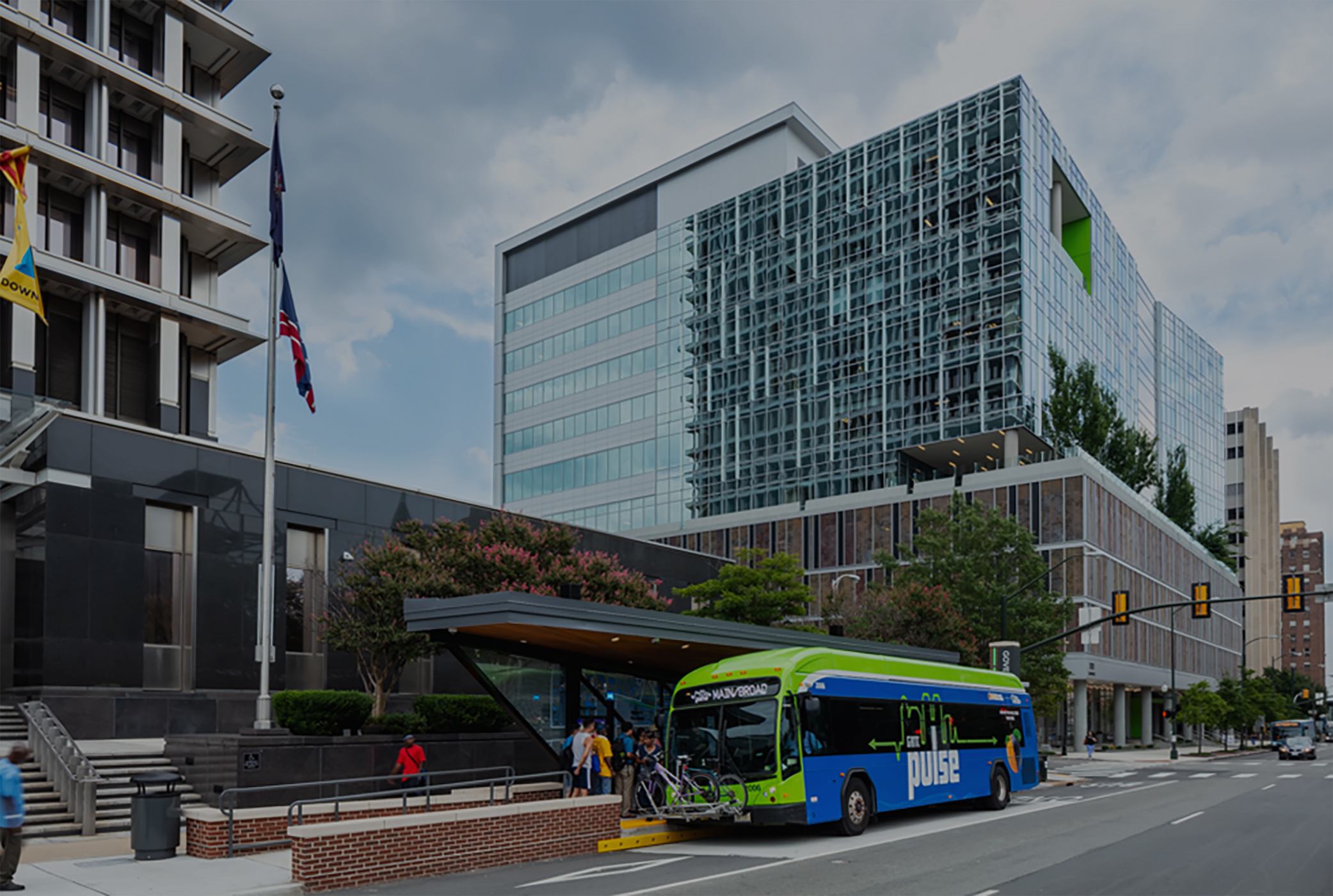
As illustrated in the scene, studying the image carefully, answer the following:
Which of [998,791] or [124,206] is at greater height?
[124,206]

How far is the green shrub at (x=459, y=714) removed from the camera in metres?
25.8

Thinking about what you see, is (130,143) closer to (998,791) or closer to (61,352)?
(61,352)

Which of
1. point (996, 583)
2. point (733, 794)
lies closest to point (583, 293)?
point (996, 583)

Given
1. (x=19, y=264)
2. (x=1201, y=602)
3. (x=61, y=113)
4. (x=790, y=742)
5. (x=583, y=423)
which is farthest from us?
(x=583, y=423)

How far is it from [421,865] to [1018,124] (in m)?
65.0

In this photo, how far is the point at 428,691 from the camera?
3488 cm

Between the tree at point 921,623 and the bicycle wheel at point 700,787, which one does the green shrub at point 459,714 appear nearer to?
the bicycle wheel at point 700,787

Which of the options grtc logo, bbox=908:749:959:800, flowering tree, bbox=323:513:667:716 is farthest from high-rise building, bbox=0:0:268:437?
grtc logo, bbox=908:749:959:800

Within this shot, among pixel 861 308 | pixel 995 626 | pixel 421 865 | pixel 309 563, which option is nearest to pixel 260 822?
pixel 421 865

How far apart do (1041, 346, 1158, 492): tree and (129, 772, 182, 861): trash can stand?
6341 centimetres

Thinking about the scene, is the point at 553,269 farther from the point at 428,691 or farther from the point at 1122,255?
the point at 428,691

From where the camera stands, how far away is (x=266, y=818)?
1762 centimetres

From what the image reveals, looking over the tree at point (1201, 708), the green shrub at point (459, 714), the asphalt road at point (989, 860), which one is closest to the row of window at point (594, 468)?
the tree at point (1201, 708)

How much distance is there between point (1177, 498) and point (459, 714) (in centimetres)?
8191
